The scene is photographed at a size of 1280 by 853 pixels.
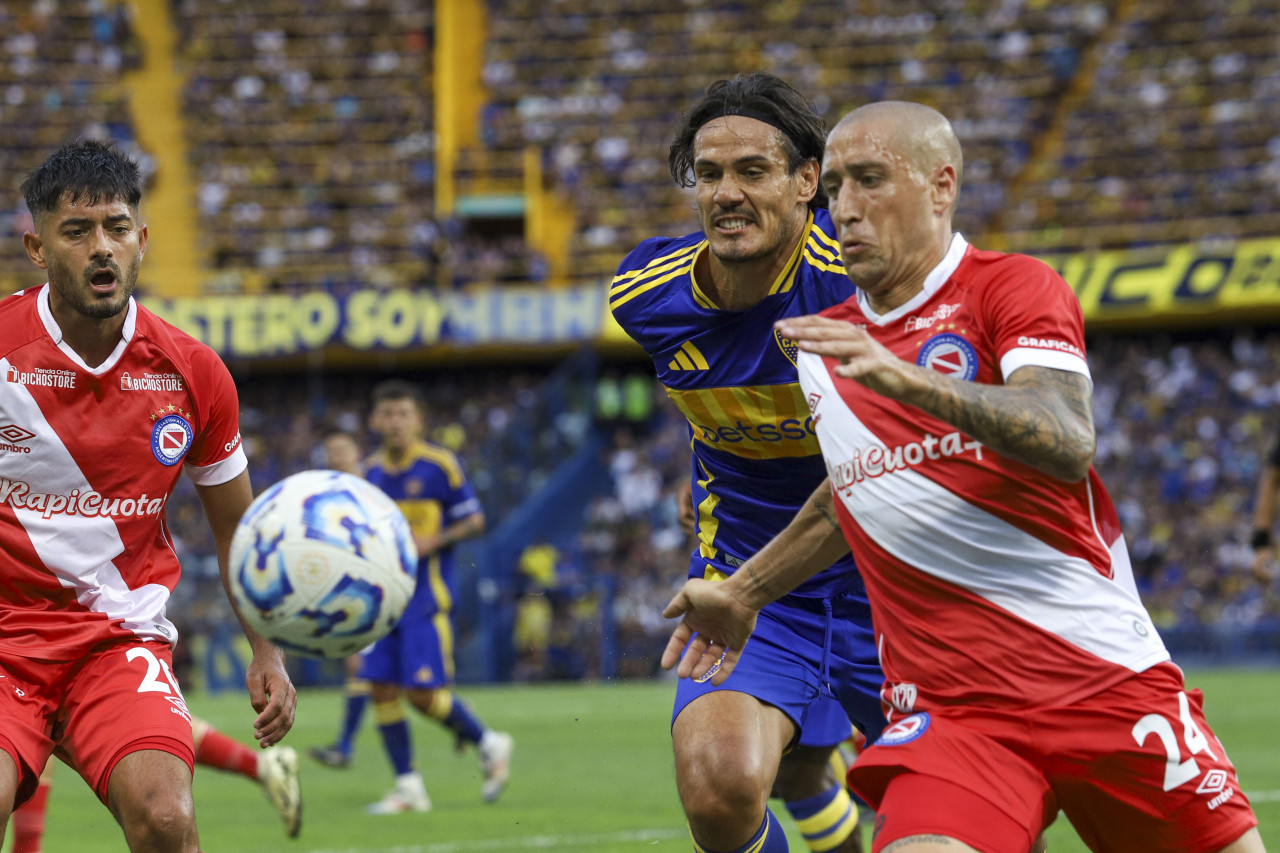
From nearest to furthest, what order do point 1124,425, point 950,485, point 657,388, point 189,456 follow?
point 950,485 < point 189,456 < point 1124,425 < point 657,388

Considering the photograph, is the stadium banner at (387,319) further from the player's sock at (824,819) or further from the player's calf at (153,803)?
the player's calf at (153,803)

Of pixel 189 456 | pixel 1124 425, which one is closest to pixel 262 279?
pixel 1124 425

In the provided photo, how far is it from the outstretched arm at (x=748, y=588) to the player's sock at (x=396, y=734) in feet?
20.2

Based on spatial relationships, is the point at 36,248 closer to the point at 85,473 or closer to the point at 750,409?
the point at 85,473

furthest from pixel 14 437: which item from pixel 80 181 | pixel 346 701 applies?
pixel 346 701

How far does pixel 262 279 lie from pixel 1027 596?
30536mm

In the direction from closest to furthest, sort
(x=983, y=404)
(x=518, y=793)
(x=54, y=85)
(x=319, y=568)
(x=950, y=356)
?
(x=983, y=404) < (x=950, y=356) < (x=319, y=568) < (x=518, y=793) < (x=54, y=85)

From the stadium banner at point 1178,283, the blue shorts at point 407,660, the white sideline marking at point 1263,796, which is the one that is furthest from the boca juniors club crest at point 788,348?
the stadium banner at point 1178,283

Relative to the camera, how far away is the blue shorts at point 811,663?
499 cm

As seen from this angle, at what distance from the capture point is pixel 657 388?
31.2m

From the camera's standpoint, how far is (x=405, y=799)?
1020cm

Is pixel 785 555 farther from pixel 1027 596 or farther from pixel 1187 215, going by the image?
pixel 1187 215

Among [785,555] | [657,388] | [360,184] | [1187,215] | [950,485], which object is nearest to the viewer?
[950,485]

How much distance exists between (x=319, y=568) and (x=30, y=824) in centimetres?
312
